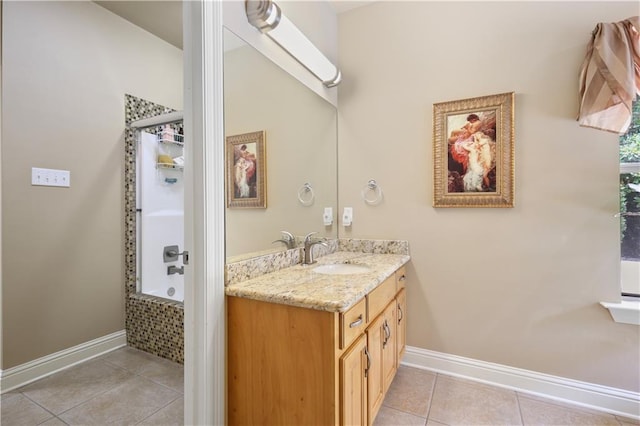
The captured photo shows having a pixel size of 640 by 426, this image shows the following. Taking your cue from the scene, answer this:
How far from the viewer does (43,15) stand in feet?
6.57

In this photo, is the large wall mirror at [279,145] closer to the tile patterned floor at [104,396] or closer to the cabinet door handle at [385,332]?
the cabinet door handle at [385,332]

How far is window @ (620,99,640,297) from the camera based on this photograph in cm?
167

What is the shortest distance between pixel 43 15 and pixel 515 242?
3441mm

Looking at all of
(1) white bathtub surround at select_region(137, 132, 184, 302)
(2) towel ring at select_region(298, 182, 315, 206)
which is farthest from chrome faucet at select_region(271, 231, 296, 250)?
(1) white bathtub surround at select_region(137, 132, 184, 302)

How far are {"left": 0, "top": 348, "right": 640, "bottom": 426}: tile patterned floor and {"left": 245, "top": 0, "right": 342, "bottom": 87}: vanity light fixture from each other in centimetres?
213

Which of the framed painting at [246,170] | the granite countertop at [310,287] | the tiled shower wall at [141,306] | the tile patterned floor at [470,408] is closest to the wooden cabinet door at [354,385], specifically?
the granite countertop at [310,287]

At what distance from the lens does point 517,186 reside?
183cm

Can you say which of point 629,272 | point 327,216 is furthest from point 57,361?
point 629,272

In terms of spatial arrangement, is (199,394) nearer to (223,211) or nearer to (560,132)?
(223,211)

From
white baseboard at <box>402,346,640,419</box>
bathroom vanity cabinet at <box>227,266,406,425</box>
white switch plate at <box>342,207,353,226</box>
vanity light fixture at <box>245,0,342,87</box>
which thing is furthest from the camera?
white switch plate at <box>342,207,353,226</box>

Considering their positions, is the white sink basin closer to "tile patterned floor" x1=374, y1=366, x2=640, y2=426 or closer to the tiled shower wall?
"tile patterned floor" x1=374, y1=366, x2=640, y2=426

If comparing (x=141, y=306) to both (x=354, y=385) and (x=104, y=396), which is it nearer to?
(x=104, y=396)

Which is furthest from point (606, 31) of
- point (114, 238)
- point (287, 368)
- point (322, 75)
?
point (114, 238)

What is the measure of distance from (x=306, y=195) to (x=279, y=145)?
0.40m
